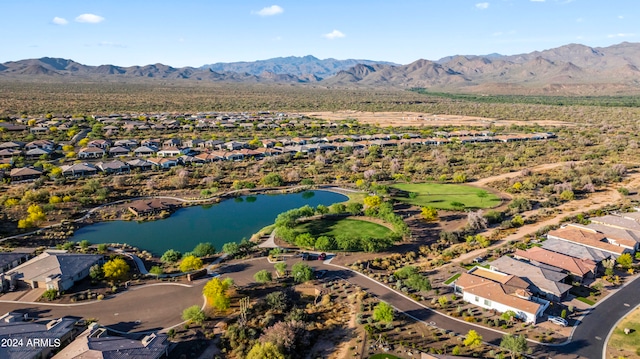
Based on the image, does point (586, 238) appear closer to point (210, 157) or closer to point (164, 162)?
point (210, 157)

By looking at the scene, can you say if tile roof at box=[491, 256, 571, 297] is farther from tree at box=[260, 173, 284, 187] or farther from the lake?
tree at box=[260, 173, 284, 187]

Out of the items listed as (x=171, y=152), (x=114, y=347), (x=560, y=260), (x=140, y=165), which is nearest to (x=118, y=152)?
(x=171, y=152)

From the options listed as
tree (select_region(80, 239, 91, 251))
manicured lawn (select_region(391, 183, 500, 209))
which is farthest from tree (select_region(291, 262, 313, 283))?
manicured lawn (select_region(391, 183, 500, 209))

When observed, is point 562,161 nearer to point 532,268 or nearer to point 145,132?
point 532,268

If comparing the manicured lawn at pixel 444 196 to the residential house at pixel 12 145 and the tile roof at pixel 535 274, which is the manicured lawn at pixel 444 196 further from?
the residential house at pixel 12 145

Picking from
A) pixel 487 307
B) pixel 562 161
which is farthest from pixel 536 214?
pixel 562 161

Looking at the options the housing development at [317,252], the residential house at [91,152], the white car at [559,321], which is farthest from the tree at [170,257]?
the residential house at [91,152]
